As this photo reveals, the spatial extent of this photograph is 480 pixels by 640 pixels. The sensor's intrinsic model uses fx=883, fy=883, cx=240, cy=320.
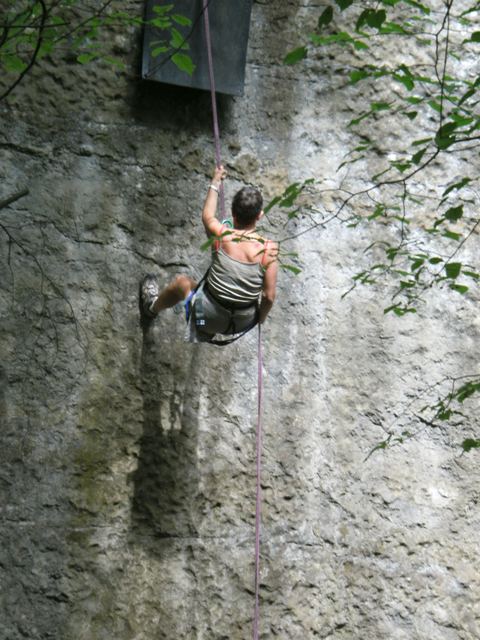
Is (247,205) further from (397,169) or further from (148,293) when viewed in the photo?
(397,169)

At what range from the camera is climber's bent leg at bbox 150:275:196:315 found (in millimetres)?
4602

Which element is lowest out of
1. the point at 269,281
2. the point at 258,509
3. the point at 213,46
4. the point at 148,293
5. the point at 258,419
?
the point at 258,509

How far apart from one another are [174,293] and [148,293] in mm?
316

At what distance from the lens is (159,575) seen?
471cm

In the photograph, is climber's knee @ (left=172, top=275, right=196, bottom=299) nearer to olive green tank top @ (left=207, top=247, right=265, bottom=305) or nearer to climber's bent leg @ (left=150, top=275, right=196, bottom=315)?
climber's bent leg @ (left=150, top=275, right=196, bottom=315)

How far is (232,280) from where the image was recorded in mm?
4434

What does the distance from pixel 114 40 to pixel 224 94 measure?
28.2 inches

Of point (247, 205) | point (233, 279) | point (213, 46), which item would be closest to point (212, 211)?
point (247, 205)

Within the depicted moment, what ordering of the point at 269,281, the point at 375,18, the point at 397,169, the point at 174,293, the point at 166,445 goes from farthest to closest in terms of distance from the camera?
1. the point at 397,169
2. the point at 166,445
3. the point at 174,293
4. the point at 269,281
5. the point at 375,18

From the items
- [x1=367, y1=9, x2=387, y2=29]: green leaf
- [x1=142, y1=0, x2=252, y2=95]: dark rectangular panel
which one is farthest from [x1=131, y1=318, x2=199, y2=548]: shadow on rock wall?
[x1=367, y1=9, x2=387, y2=29]: green leaf

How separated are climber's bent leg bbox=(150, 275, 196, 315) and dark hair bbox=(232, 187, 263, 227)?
45cm

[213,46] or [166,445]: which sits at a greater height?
[213,46]

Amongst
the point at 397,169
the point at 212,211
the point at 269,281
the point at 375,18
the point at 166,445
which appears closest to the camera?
the point at 375,18

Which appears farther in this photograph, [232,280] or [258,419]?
[258,419]
